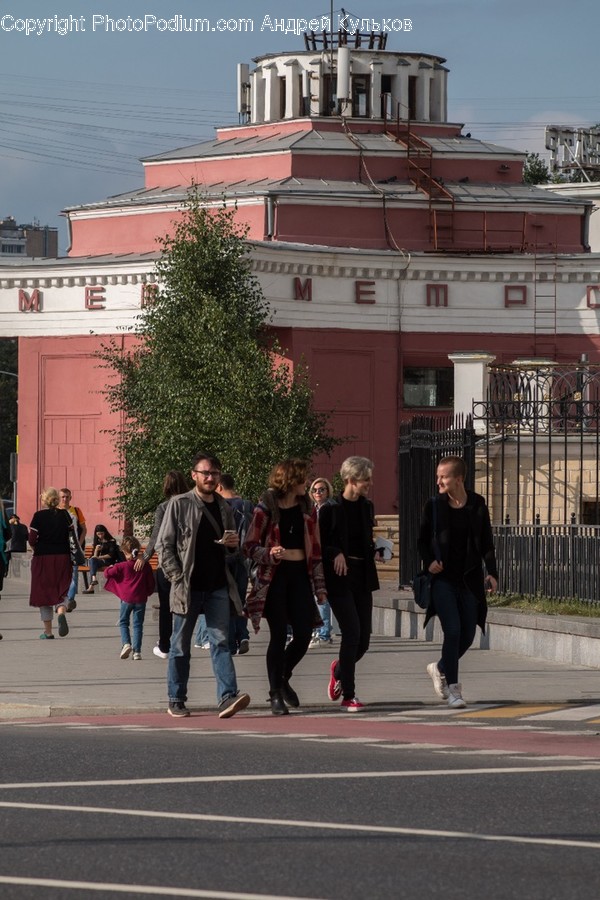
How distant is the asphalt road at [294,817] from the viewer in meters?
7.10

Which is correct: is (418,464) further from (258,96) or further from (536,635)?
(258,96)

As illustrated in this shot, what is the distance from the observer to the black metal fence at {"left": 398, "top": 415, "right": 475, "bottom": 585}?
1953 cm

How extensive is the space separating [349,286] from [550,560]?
2358 centimetres

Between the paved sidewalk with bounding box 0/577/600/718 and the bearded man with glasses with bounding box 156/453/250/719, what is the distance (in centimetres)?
72

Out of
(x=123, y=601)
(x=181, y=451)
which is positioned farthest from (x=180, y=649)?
(x=181, y=451)

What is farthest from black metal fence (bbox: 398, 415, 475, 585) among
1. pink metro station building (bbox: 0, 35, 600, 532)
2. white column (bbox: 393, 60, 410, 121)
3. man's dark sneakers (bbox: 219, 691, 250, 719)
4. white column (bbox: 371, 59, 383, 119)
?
white column (bbox: 393, 60, 410, 121)

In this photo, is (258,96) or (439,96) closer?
(258,96)

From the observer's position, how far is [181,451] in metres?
26.9

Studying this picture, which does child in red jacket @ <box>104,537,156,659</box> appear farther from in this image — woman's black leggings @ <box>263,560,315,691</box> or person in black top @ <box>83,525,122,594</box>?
person in black top @ <box>83,525,122,594</box>

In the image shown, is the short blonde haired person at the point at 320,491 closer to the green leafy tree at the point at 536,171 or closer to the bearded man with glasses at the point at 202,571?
the bearded man with glasses at the point at 202,571

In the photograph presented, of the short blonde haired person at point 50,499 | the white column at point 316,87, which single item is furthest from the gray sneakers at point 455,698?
the white column at point 316,87

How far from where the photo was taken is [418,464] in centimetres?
2100

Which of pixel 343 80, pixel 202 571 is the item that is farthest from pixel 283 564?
pixel 343 80

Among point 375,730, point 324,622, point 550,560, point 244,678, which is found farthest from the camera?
point 324,622
